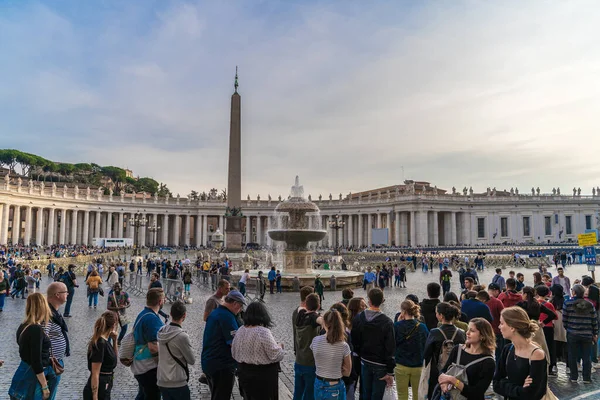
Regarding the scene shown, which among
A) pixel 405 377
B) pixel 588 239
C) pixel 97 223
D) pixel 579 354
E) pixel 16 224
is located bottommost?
pixel 579 354

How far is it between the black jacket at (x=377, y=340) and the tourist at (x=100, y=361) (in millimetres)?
2675

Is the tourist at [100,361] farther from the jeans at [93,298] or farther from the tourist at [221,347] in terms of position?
the jeans at [93,298]

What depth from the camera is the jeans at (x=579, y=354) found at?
668cm

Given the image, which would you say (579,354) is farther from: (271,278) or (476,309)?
(271,278)

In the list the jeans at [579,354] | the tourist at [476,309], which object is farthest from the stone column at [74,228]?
the jeans at [579,354]

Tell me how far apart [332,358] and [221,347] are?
114 cm

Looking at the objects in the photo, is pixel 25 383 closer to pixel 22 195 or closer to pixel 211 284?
pixel 211 284

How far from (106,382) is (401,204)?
67.9 m

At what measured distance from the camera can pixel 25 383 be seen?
4.05 metres

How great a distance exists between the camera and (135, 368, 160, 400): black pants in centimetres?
451

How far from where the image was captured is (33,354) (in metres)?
3.95

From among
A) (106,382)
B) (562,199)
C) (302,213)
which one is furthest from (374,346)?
(562,199)

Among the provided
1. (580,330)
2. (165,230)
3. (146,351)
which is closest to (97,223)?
(165,230)

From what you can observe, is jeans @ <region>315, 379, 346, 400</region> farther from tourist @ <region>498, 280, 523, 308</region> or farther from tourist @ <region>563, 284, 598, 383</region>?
tourist @ <region>563, 284, 598, 383</region>
